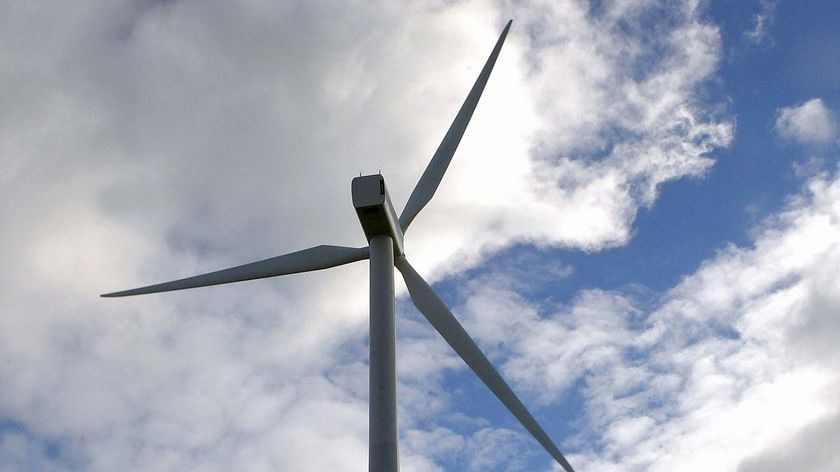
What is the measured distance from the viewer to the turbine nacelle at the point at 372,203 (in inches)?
912

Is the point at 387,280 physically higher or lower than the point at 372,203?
lower

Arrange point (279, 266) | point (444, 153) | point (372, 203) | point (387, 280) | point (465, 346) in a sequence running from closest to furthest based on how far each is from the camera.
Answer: point (372, 203) < point (387, 280) < point (465, 346) < point (279, 266) < point (444, 153)

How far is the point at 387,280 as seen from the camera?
2344 cm

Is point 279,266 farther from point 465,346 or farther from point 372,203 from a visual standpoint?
point 465,346

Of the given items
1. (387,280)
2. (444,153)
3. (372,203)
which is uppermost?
(444,153)

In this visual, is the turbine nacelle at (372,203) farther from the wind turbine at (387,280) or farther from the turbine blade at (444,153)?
the turbine blade at (444,153)

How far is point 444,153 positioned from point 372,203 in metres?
5.84

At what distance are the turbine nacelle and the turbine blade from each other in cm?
292

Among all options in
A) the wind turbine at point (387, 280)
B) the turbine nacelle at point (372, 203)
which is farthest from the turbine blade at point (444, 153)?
A: the turbine nacelle at point (372, 203)

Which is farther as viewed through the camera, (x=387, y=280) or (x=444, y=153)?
(x=444, y=153)

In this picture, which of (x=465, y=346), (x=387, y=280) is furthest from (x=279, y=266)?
(x=465, y=346)

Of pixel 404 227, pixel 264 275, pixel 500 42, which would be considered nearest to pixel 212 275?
pixel 264 275

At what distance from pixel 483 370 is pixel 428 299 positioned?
2.79 metres

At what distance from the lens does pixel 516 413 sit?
79.2 ft
